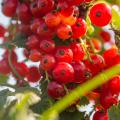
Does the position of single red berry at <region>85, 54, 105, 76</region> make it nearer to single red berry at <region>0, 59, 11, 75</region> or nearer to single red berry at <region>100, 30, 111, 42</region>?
single red berry at <region>0, 59, 11, 75</region>

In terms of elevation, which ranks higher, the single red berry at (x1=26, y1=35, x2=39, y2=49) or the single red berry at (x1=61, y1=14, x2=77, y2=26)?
the single red berry at (x1=61, y1=14, x2=77, y2=26)

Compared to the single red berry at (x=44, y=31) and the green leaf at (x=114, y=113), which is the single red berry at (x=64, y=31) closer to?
the single red berry at (x=44, y=31)

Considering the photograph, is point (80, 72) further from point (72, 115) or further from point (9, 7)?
point (9, 7)

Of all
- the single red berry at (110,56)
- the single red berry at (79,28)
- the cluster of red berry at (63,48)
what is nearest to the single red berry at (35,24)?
the cluster of red berry at (63,48)

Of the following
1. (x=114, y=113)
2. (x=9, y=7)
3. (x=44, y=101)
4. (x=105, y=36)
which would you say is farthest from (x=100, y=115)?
(x=105, y=36)

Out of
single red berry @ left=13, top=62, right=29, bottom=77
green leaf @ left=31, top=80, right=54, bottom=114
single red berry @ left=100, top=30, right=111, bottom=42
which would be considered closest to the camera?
green leaf @ left=31, top=80, right=54, bottom=114

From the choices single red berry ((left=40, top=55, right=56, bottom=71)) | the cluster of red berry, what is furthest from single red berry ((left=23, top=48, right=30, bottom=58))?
single red berry ((left=40, top=55, right=56, bottom=71))

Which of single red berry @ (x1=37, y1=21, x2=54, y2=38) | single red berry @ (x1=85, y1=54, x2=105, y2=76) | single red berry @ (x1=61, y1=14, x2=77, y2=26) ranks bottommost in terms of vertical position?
single red berry @ (x1=85, y1=54, x2=105, y2=76)
